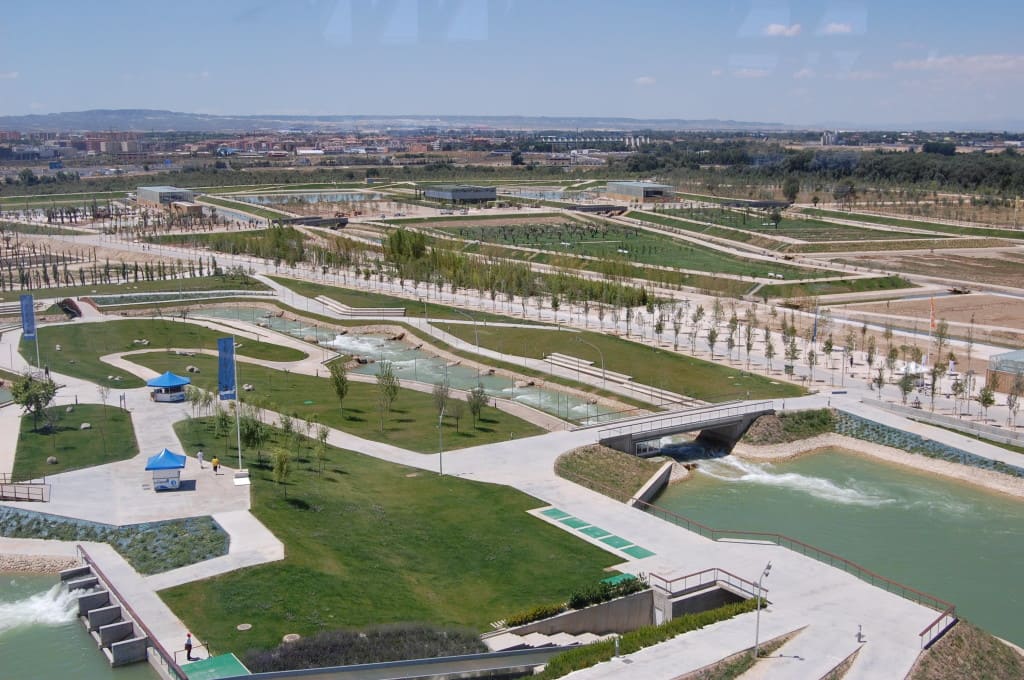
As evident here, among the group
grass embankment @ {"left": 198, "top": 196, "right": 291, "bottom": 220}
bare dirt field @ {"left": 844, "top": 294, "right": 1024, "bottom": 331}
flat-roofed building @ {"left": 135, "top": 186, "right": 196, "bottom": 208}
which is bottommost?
bare dirt field @ {"left": 844, "top": 294, "right": 1024, "bottom": 331}

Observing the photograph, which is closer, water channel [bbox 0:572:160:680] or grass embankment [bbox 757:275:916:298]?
water channel [bbox 0:572:160:680]

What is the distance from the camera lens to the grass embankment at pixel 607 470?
34875 mm

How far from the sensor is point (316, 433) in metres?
39.5

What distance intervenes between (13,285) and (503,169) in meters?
123

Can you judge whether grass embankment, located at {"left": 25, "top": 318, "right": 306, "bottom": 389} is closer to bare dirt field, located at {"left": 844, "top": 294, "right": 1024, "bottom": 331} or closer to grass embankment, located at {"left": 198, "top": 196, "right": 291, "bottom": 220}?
bare dirt field, located at {"left": 844, "top": 294, "right": 1024, "bottom": 331}

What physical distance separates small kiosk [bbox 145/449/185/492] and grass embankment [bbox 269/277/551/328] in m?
34.3

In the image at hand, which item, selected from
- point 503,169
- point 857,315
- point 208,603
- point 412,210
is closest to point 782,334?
point 857,315

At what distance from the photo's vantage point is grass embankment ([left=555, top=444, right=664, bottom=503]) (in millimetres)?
34875

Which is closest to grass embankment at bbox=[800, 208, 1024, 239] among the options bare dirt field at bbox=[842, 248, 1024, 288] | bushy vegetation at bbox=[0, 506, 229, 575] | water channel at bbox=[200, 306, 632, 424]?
bare dirt field at bbox=[842, 248, 1024, 288]

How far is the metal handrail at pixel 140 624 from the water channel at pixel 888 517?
18.5 m

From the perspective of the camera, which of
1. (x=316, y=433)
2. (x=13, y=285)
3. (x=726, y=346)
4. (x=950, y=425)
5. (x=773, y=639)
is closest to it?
(x=773, y=639)

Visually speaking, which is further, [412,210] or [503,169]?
[503,169]

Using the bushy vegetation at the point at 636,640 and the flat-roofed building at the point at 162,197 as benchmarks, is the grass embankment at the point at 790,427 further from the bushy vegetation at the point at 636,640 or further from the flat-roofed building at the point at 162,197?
the flat-roofed building at the point at 162,197

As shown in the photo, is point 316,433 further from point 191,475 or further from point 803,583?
point 803,583
